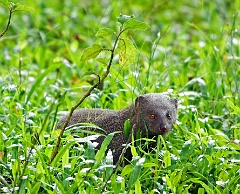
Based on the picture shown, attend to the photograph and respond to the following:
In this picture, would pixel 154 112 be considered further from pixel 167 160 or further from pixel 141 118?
pixel 167 160

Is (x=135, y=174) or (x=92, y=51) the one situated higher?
(x=92, y=51)

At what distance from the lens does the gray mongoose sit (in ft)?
16.2

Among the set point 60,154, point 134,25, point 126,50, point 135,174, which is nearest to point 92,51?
point 126,50

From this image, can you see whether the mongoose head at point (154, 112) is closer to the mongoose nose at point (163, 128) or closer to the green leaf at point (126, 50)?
the mongoose nose at point (163, 128)

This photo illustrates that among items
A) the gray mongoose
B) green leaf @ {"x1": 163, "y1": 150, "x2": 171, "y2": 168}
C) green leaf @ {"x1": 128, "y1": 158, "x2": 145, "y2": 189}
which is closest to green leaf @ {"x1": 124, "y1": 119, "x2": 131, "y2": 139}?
the gray mongoose

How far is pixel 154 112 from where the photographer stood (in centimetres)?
496

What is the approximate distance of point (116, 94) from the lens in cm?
572

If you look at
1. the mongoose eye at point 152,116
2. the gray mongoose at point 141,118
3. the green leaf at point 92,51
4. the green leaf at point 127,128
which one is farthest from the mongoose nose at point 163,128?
the green leaf at point 92,51

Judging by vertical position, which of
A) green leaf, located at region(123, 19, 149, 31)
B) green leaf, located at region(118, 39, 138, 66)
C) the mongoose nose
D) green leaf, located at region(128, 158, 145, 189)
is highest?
green leaf, located at region(123, 19, 149, 31)

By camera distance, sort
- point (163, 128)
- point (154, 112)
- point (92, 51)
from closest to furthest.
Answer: point (92, 51)
point (163, 128)
point (154, 112)

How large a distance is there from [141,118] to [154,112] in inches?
4.7

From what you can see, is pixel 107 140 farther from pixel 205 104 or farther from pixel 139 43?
pixel 139 43

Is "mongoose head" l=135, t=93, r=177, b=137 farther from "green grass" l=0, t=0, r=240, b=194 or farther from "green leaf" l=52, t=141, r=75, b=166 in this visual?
"green leaf" l=52, t=141, r=75, b=166

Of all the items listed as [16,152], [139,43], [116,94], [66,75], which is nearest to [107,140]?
[16,152]
